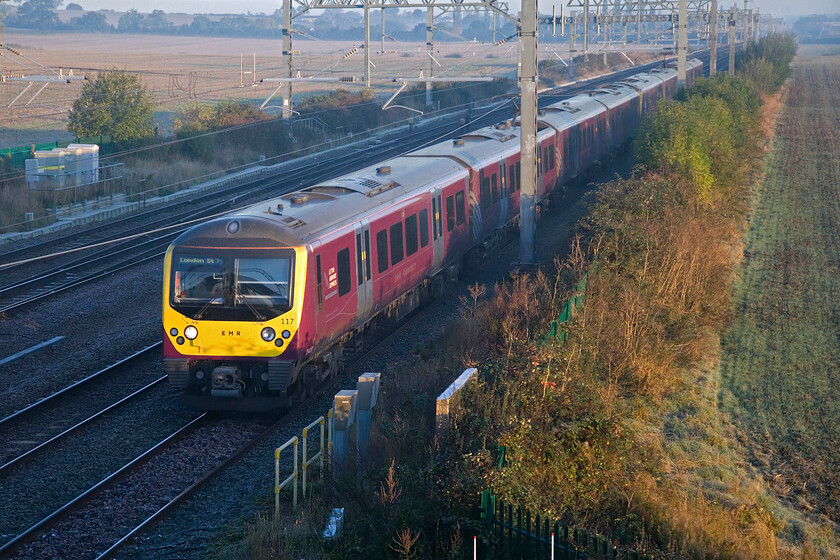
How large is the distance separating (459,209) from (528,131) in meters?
2.15

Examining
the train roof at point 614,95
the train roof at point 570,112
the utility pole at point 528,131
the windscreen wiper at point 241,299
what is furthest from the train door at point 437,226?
the train roof at point 614,95

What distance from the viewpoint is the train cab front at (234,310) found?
39.3 feet

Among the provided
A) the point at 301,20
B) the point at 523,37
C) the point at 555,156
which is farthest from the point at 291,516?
the point at 301,20

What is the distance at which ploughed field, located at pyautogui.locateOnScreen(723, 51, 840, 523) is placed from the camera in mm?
11773

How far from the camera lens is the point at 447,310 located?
18.1m

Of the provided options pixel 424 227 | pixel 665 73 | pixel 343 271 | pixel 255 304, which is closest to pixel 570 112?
pixel 424 227

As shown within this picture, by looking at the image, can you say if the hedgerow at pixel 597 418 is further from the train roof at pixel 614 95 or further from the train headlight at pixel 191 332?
the train roof at pixel 614 95

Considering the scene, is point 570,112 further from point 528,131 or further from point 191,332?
point 191,332

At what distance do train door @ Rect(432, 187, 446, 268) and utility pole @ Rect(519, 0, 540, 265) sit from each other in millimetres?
2117

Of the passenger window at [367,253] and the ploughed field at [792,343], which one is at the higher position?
the passenger window at [367,253]

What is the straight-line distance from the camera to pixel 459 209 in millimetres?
18969

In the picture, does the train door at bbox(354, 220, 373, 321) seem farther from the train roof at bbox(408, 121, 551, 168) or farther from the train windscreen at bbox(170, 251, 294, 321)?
the train roof at bbox(408, 121, 551, 168)

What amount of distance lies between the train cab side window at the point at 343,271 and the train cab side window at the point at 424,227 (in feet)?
11.2

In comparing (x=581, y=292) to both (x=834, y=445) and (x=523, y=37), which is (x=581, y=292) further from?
(x=523, y=37)
